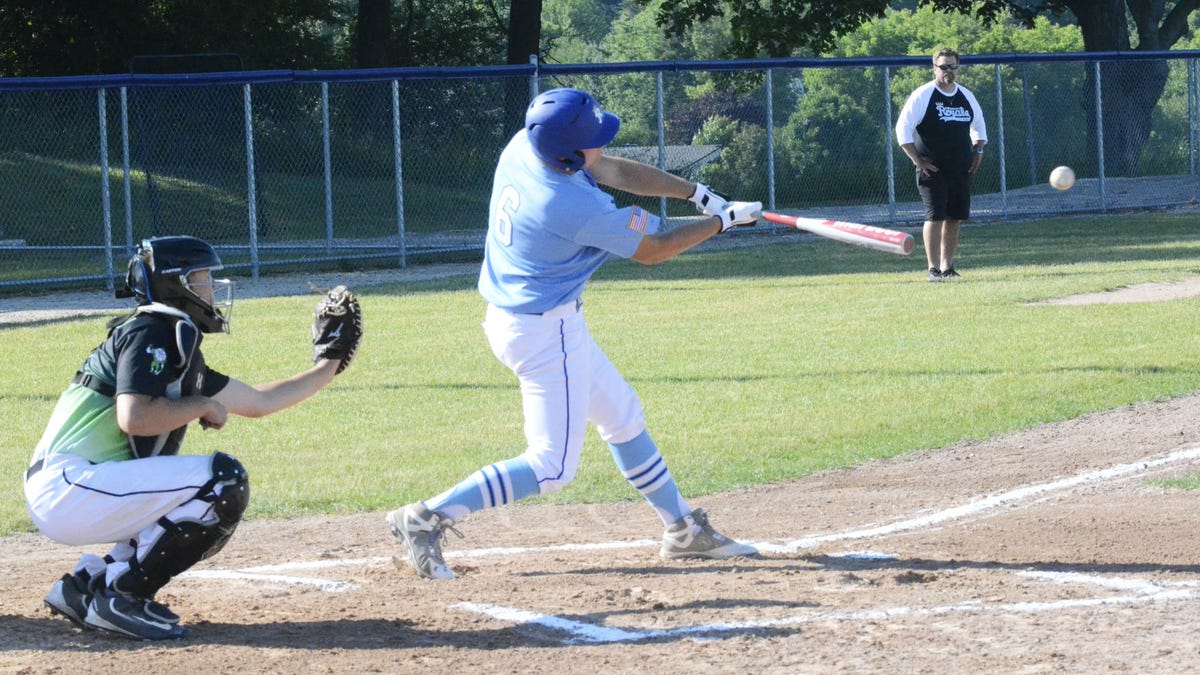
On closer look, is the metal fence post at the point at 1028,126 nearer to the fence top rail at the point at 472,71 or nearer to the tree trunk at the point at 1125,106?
the fence top rail at the point at 472,71

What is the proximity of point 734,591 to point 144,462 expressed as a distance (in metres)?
2.14

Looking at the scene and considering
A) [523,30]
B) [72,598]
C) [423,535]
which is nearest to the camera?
[72,598]

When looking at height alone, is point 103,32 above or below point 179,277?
above

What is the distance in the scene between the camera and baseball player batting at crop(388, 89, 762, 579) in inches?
213

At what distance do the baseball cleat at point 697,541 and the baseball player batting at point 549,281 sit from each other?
58 cm

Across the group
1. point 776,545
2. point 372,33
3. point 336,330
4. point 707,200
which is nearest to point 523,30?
point 372,33

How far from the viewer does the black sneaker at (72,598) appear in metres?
5.12

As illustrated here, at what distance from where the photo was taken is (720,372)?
10938 mm

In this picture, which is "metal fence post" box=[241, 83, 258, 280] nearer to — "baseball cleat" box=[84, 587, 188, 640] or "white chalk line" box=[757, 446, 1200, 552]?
"white chalk line" box=[757, 446, 1200, 552]

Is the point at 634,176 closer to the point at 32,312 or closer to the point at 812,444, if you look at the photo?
the point at 812,444

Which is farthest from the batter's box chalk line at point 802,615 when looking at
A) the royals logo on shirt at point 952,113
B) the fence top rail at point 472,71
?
the fence top rail at point 472,71

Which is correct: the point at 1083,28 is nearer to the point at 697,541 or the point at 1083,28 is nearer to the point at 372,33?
the point at 372,33

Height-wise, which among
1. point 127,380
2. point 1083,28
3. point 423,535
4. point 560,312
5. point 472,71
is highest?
point 1083,28

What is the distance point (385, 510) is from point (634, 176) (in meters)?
2.24
